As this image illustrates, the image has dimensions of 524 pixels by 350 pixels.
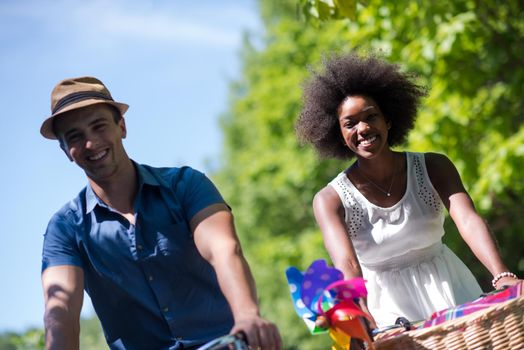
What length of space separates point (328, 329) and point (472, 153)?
848 cm

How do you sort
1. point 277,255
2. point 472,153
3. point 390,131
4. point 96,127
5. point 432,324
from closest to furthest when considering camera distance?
1. point 432,324
2. point 96,127
3. point 390,131
4. point 472,153
5. point 277,255

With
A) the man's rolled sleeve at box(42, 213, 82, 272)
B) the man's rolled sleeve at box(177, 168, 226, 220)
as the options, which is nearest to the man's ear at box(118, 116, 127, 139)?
the man's rolled sleeve at box(177, 168, 226, 220)

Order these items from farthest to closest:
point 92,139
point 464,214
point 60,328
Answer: point 464,214
point 92,139
point 60,328

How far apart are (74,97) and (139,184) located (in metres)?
0.42

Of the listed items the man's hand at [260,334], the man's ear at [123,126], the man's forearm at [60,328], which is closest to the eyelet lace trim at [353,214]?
the man's ear at [123,126]

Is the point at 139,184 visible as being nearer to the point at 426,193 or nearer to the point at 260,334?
the point at 260,334

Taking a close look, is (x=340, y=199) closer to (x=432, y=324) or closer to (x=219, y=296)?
(x=219, y=296)

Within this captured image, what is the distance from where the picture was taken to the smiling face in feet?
14.4

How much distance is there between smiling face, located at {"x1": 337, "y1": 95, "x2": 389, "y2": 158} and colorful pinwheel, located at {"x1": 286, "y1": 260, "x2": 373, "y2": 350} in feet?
4.56

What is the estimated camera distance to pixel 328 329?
3.06 m

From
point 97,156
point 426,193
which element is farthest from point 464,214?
point 97,156

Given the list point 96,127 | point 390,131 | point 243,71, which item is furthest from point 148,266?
point 243,71

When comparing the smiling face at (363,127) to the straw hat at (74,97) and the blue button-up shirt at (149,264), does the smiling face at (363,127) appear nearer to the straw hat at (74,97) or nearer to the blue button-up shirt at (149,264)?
the blue button-up shirt at (149,264)

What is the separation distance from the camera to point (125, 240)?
12.1ft
